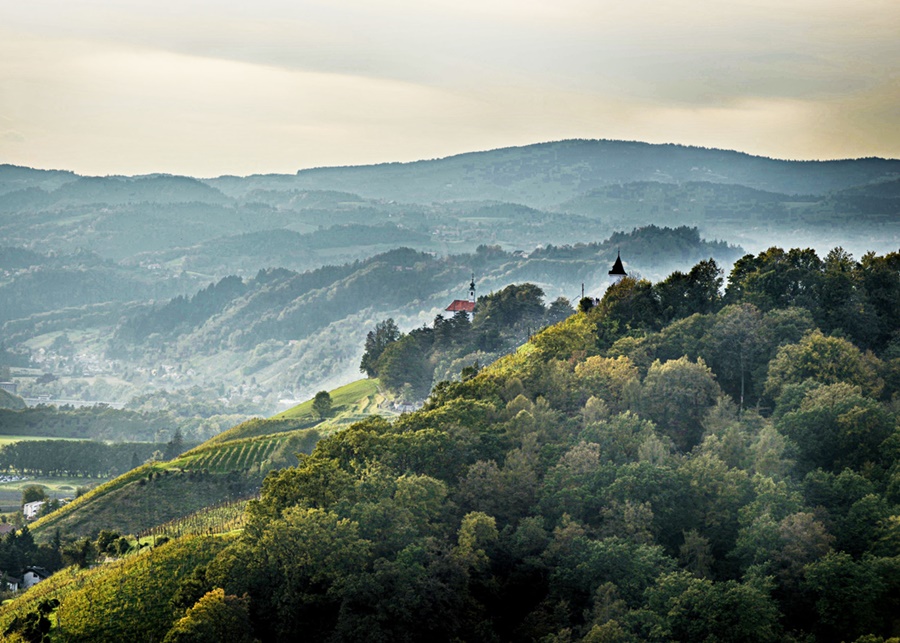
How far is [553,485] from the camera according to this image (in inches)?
2142

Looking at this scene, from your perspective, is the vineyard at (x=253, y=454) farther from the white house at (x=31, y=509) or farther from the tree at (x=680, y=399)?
the tree at (x=680, y=399)

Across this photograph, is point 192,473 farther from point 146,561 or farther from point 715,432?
point 715,432

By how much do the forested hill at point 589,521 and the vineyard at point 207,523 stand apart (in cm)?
693

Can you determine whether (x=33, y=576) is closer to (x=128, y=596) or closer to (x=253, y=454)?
(x=128, y=596)

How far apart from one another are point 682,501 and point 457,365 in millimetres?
58857

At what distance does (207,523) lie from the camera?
70562mm

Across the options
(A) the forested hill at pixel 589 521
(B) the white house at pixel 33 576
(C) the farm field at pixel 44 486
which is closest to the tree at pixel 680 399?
(A) the forested hill at pixel 589 521

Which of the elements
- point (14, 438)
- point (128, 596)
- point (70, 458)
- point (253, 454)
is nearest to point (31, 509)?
point (253, 454)

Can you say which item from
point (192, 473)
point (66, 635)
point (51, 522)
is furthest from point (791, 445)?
point (51, 522)

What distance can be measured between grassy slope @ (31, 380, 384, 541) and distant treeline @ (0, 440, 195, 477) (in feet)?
150

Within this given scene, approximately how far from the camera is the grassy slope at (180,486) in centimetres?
8600

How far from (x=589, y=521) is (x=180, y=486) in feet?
154

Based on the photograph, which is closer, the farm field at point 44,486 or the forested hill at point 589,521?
the forested hill at point 589,521

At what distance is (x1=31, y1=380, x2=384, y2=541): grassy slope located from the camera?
3386 inches
